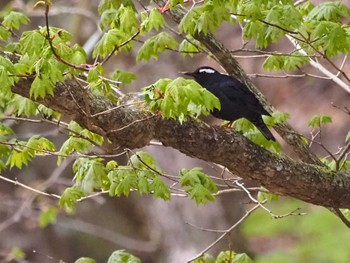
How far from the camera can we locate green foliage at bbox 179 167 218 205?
3752 millimetres

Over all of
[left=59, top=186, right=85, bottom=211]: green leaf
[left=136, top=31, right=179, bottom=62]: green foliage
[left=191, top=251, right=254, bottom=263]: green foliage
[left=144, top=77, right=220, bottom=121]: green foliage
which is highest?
[left=144, top=77, right=220, bottom=121]: green foliage

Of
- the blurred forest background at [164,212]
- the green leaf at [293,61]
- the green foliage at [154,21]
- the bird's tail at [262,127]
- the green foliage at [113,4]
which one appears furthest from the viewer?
the blurred forest background at [164,212]

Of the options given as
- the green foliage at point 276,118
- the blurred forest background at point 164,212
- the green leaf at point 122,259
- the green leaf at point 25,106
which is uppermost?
the green leaf at point 25,106

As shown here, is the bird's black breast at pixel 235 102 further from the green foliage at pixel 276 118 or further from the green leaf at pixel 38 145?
the green leaf at pixel 38 145

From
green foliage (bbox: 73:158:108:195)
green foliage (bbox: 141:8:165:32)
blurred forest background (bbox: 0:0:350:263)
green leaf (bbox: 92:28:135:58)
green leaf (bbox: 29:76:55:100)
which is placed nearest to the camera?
green leaf (bbox: 29:76:55:100)

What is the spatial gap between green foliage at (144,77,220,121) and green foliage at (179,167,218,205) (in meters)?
0.72

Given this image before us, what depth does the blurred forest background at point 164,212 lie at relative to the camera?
7.62 meters

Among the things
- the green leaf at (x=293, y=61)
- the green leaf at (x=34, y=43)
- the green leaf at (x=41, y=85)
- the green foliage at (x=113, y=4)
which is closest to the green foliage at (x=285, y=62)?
the green leaf at (x=293, y=61)

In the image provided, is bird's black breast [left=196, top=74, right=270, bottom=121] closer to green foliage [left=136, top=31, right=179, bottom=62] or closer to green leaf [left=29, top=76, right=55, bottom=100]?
green foliage [left=136, top=31, right=179, bottom=62]

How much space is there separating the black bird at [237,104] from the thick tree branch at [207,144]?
547 millimetres

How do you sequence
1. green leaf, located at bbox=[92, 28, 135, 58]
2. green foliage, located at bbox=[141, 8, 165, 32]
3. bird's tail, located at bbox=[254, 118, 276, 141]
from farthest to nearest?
bird's tail, located at bbox=[254, 118, 276, 141]
green leaf, located at bbox=[92, 28, 135, 58]
green foliage, located at bbox=[141, 8, 165, 32]

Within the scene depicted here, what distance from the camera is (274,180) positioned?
12.7 ft

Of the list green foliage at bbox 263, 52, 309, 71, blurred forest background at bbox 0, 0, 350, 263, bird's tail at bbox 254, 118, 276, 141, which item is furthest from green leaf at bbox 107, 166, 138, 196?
blurred forest background at bbox 0, 0, 350, 263

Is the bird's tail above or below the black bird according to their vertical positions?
below
